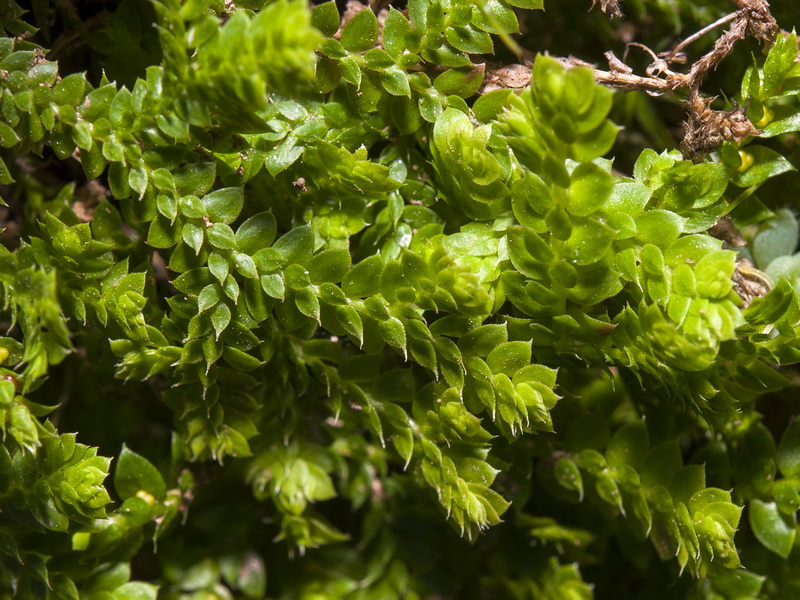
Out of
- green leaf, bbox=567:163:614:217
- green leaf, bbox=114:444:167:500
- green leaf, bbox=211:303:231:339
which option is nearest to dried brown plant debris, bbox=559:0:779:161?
green leaf, bbox=567:163:614:217

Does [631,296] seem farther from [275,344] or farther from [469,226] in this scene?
[275,344]

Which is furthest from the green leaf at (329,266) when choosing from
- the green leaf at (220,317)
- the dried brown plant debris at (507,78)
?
the dried brown plant debris at (507,78)

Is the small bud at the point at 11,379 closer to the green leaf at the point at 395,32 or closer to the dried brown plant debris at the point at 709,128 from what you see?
the green leaf at the point at 395,32

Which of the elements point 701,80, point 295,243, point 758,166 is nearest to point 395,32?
point 295,243

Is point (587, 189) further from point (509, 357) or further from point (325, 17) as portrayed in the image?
point (325, 17)

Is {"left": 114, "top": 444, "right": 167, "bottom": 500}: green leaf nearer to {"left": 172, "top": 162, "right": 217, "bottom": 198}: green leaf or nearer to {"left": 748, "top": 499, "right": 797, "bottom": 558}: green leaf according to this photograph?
{"left": 172, "top": 162, "right": 217, "bottom": 198}: green leaf

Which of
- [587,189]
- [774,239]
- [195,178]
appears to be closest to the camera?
[587,189]

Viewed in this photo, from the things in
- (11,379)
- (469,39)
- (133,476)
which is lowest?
(133,476)
